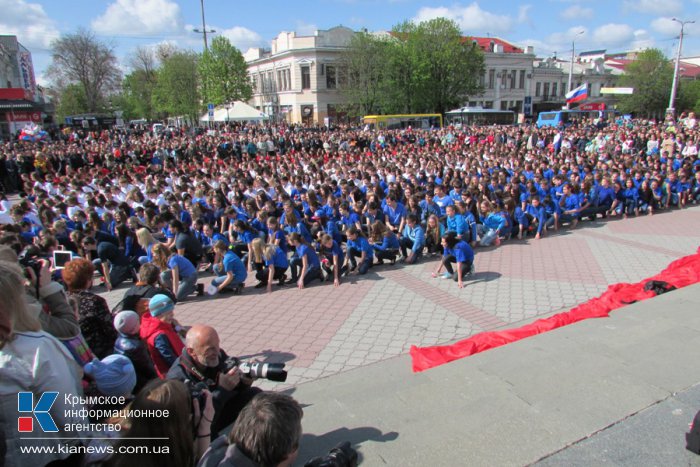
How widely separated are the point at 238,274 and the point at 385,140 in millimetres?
23079

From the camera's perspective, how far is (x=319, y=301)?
736cm

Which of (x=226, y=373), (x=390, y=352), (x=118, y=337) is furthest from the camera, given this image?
(x=390, y=352)

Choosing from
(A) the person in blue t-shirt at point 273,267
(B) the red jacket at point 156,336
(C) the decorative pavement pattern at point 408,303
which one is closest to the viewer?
(B) the red jacket at point 156,336

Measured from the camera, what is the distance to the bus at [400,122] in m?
39.1

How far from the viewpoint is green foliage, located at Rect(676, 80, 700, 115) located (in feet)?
198

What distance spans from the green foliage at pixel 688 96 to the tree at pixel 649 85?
2629 millimetres

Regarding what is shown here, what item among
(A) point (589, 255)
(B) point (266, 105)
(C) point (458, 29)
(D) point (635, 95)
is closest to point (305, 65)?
(B) point (266, 105)

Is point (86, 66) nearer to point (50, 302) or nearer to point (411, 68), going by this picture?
point (411, 68)

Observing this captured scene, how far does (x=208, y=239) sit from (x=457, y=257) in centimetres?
525

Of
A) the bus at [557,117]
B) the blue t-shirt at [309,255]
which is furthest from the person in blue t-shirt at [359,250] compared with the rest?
the bus at [557,117]

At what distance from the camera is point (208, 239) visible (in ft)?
31.5

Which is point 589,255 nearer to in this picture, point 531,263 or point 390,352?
point 531,263

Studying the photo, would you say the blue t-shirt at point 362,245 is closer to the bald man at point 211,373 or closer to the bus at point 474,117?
the bald man at point 211,373

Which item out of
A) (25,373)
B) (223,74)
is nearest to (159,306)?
(25,373)
